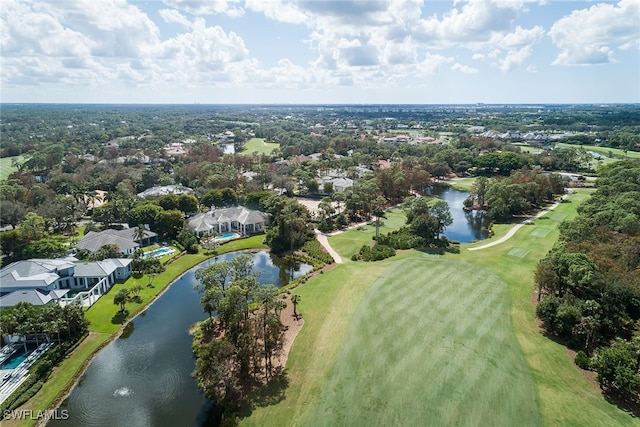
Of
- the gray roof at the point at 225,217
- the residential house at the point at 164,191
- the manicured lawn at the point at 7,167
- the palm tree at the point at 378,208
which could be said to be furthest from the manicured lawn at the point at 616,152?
the manicured lawn at the point at 7,167

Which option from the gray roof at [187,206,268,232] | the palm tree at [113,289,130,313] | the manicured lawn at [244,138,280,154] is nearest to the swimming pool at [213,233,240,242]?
the gray roof at [187,206,268,232]

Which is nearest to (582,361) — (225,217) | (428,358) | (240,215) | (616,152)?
(428,358)

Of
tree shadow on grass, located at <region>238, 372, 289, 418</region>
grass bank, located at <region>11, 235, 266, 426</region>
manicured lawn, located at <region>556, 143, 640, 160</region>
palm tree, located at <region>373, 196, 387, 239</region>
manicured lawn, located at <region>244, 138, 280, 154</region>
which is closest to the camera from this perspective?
tree shadow on grass, located at <region>238, 372, 289, 418</region>

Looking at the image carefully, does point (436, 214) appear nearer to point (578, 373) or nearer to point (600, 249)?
point (600, 249)

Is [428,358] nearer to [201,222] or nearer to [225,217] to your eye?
[201,222]

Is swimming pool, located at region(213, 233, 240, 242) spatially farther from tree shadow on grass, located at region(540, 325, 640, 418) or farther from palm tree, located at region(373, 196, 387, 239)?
tree shadow on grass, located at region(540, 325, 640, 418)

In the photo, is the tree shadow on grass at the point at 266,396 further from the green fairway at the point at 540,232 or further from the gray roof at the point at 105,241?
the green fairway at the point at 540,232
